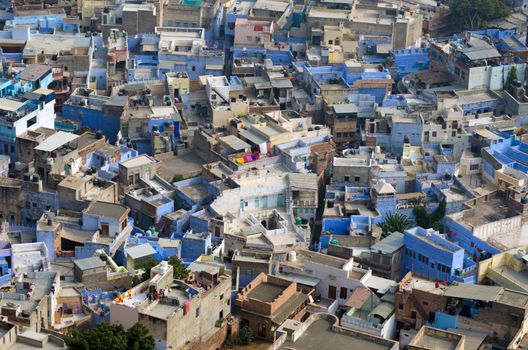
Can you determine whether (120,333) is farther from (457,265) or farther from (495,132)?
(495,132)

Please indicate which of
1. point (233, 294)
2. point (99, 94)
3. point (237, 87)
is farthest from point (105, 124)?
point (233, 294)

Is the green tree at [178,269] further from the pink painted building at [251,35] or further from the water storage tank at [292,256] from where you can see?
the pink painted building at [251,35]

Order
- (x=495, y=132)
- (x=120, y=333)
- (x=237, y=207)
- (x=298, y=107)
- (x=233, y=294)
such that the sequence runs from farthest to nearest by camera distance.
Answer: (x=298, y=107), (x=495, y=132), (x=237, y=207), (x=233, y=294), (x=120, y=333)

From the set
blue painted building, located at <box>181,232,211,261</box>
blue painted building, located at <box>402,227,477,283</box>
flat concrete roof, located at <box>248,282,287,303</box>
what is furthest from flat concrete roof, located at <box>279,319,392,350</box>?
blue painted building, located at <box>181,232,211,261</box>

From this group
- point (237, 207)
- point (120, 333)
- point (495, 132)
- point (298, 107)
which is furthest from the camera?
point (298, 107)

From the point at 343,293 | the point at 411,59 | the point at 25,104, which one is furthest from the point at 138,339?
the point at 411,59

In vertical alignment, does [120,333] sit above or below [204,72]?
below

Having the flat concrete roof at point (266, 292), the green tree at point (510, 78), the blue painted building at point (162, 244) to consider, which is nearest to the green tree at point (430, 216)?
the flat concrete roof at point (266, 292)
